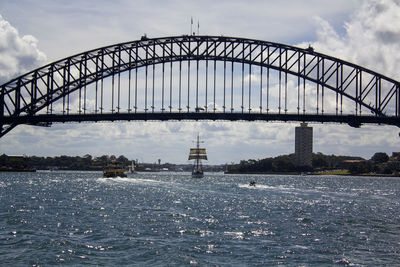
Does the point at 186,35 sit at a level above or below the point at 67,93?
above

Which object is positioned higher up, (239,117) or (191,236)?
(239,117)

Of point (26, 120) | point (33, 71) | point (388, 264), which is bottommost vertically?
point (388, 264)

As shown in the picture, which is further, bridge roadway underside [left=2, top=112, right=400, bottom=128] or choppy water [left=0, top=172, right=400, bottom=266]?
bridge roadway underside [left=2, top=112, right=400, bottom=128]

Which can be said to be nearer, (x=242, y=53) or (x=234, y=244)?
(x=234, y=244)

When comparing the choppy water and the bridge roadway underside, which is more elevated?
the bridge roadway underside

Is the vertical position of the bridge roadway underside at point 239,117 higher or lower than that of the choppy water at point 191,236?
higher

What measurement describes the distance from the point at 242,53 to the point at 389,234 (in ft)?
255

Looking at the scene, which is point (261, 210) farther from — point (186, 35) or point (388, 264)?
point (186, 35)

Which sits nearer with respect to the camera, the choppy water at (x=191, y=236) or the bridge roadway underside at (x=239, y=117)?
the choppy water at (x=191, y=236)

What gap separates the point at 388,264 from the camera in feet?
93.4

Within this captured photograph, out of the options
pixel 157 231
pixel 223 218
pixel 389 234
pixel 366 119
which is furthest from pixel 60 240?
pixel 366 119

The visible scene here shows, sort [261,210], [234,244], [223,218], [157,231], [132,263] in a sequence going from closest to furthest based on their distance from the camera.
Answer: [132,263], [234,244], [157,231], [223,218], [261,210]

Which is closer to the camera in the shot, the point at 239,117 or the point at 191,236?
the point at 191,236

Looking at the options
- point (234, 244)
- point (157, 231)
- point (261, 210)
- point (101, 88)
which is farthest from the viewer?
point (101, 88)
